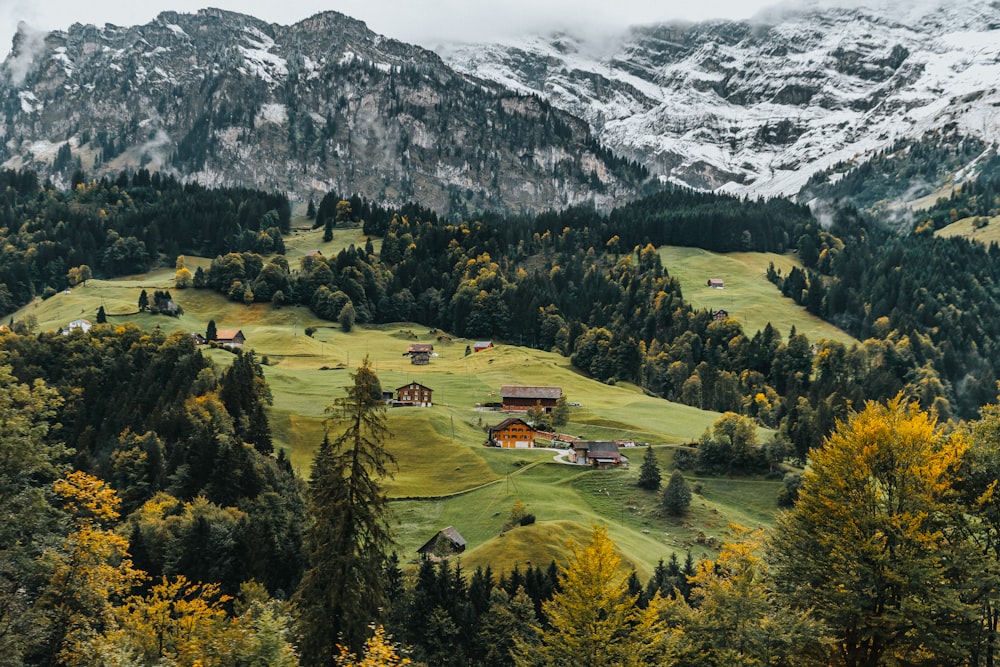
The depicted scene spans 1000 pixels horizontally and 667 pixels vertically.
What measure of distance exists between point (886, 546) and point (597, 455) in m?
73.7

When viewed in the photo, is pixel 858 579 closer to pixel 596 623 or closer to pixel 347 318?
pixel 596 623

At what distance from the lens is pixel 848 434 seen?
1077 inches

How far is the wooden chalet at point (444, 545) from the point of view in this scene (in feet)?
237

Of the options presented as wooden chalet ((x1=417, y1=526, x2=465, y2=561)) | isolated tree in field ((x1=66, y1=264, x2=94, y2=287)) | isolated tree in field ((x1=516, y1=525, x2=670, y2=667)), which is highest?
isolated tree in field ((x1=516, y1=525, x2=670, y2=667))

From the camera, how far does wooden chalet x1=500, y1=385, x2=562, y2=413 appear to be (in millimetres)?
124062

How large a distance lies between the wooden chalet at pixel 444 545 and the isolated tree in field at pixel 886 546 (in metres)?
48.5

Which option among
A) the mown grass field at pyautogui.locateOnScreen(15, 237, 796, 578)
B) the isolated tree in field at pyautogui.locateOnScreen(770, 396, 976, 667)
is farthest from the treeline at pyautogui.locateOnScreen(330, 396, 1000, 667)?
the mown grass field at pyautogui.locateOnScreen(15, 237, 796, 578)

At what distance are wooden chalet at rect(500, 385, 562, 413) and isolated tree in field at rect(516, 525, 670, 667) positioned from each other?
93.6 m

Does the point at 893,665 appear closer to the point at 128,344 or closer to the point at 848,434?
the point at 848,434

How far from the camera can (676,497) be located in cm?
8675

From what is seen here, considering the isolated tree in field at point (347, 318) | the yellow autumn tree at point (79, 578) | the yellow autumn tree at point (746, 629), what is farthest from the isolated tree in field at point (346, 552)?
the isolated tree in field at point (347, 318)

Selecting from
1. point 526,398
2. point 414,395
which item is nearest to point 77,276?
point 414,395

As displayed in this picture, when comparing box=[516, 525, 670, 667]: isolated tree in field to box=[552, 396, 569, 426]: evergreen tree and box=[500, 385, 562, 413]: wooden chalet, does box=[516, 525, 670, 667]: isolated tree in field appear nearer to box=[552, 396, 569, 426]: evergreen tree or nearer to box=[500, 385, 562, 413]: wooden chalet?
box=[552, 396, 569, 426]: evergreen tree

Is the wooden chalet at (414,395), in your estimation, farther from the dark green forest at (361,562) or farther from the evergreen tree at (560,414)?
the dark green forest at (361,562)
